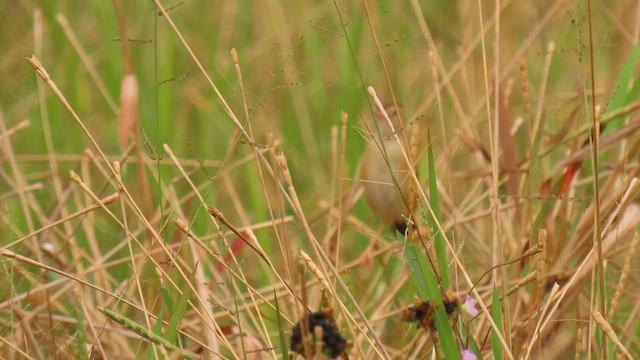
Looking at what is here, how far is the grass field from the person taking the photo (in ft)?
4.29

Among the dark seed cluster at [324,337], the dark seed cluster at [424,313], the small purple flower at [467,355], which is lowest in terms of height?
the small purple flower at [467,355]

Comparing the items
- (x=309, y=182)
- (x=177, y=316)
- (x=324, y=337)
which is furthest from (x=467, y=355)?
(x=309, y=182)

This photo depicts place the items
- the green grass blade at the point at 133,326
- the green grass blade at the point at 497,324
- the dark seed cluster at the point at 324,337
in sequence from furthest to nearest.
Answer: the green grass blade at the point at 497,324
the green grass blade at the point at 133,326
the dark seed cluster at the point at 324,337

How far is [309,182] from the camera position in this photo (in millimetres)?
2799

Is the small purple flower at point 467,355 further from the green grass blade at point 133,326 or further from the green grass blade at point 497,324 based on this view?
the green grass blade at point 133,326

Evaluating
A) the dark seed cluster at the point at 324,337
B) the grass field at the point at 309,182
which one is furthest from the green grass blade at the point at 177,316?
the dark seed cluster at the point at 324,337

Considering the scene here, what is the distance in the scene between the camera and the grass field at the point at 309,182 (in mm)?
1308

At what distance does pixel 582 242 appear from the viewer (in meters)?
1.69

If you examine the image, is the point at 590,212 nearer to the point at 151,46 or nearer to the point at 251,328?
the point at 251,328

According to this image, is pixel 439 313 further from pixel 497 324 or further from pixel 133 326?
pixel 133 326

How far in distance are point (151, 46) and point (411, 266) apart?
7.15 feet

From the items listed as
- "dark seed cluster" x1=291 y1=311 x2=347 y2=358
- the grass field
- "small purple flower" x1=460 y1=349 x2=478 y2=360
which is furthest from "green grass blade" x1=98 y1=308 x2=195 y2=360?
"small purple flower" x1=460 y1=349 x2=478 y2=360

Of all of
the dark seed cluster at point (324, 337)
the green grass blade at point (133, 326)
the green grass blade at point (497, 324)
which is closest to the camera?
the dark seed cluster at point (324, 337)

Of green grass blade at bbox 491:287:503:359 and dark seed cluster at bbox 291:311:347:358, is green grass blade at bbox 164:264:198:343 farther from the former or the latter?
green grass blade at bbox 491:287:503:359
